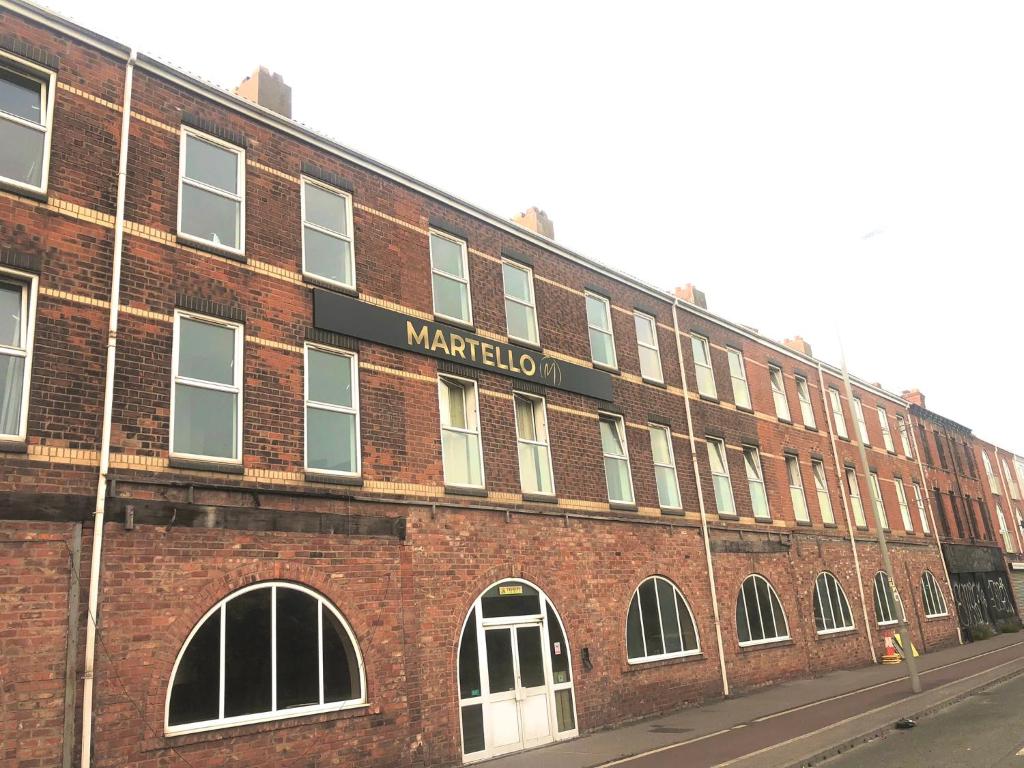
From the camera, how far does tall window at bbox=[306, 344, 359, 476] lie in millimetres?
11672

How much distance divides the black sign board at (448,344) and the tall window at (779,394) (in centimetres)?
916

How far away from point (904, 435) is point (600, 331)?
21.1 meters

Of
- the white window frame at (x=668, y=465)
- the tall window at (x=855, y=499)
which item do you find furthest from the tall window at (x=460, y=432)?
the tall window at (x=855, y=499)

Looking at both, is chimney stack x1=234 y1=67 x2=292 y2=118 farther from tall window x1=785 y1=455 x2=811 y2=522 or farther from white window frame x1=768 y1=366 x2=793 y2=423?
tall window x1=785 y1=455 x2=811 y2=522

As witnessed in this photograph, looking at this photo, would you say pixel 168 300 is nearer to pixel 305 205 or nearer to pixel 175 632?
pixel 305 205

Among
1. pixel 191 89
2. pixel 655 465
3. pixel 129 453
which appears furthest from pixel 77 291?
pixel 655 465

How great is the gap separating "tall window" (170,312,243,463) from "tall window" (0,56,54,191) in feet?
8.18

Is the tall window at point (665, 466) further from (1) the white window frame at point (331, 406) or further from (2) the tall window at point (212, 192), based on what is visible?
(2) the tall window at point (212, 192)

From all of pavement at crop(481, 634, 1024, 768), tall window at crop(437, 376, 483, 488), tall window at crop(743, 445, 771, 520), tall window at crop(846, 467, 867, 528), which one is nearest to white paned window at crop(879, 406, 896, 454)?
tall window at crop(846, 467, 867, 528)

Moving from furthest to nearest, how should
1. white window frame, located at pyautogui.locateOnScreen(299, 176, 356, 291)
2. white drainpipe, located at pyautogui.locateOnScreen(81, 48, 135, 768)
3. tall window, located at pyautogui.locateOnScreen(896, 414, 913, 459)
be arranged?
tall window, located at pyautogui.locateOnScreen(896, 414, 913, 459)
white window frame, located at pyautogui.locateOnScreen(299, 176, 356, 291)
white drainpipe, located at pyautogui.locateOnScreen(81, 48, 135, 768)

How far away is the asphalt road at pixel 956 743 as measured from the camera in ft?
32.2

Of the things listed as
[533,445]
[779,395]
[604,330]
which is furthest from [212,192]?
[779,395]

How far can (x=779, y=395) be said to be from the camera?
24609 millimetres

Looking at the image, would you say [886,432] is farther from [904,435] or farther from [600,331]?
[600,331]
